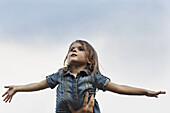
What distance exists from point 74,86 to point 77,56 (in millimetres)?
509

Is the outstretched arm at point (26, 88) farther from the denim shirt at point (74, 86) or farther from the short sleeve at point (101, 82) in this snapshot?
the short sleeve at point (101, 82)

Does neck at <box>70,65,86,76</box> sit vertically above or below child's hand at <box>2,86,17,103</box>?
Answer: above

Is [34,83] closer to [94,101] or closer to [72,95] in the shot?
[72,95]

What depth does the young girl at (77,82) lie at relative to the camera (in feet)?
11.2

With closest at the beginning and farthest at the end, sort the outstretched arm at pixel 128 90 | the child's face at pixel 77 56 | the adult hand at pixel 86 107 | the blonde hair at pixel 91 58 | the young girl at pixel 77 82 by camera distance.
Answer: the adult hand at pixel 86 107 → the young girl at pixel 77 82 → the outstretched arm at pixel 128 90 → the child's face at pixel 77 56 → the blonde hair at pixel 91 58

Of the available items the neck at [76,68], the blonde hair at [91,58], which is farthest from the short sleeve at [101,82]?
the neck at [76,68]

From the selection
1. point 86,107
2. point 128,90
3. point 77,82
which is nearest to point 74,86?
point 77,82

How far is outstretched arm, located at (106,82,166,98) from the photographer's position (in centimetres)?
358

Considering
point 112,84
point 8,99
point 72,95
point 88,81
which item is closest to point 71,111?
point 72,95

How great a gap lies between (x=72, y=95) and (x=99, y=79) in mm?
538

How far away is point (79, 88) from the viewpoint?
3449 millimetres

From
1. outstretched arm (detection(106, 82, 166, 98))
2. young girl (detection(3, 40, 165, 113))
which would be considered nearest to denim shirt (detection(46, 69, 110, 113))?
young girl (detection(3, 40, 165, 113))

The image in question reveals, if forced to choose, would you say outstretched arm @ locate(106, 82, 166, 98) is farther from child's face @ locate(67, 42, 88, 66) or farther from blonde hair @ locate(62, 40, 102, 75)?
child's face @ locate(67, 42, 88, 66)

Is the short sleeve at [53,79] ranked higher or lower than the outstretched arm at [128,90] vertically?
higher
